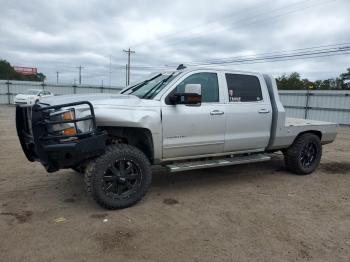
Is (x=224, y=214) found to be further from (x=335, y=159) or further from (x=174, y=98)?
(x=335, y=159)

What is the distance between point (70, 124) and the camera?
397cm

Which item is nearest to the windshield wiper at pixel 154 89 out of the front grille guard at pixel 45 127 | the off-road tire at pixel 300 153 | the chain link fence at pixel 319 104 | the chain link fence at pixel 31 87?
the front grille guard at pixel 45 127

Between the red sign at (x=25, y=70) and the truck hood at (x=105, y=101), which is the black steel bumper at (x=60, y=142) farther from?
the red sign at (x=25, y=70)

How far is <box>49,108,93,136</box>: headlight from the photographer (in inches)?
155

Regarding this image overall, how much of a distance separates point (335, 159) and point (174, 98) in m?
5.44

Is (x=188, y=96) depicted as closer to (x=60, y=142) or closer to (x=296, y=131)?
(x=60, y=142)

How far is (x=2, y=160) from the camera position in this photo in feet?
22.9

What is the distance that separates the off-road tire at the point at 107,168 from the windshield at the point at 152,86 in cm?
94

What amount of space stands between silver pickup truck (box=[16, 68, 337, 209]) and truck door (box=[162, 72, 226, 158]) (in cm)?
1

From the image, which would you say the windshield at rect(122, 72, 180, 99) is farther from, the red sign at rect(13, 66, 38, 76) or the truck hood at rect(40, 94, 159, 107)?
the red sign at rect(13, 66, 38, 76)

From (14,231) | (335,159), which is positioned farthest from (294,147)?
(14,231)

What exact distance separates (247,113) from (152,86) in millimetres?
1661

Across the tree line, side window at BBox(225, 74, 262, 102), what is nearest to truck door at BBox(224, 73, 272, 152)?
side window at BBox(225, 74, 262, 102)

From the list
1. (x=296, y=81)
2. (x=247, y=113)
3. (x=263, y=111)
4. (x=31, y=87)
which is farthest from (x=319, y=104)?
(x=296, y=81)
